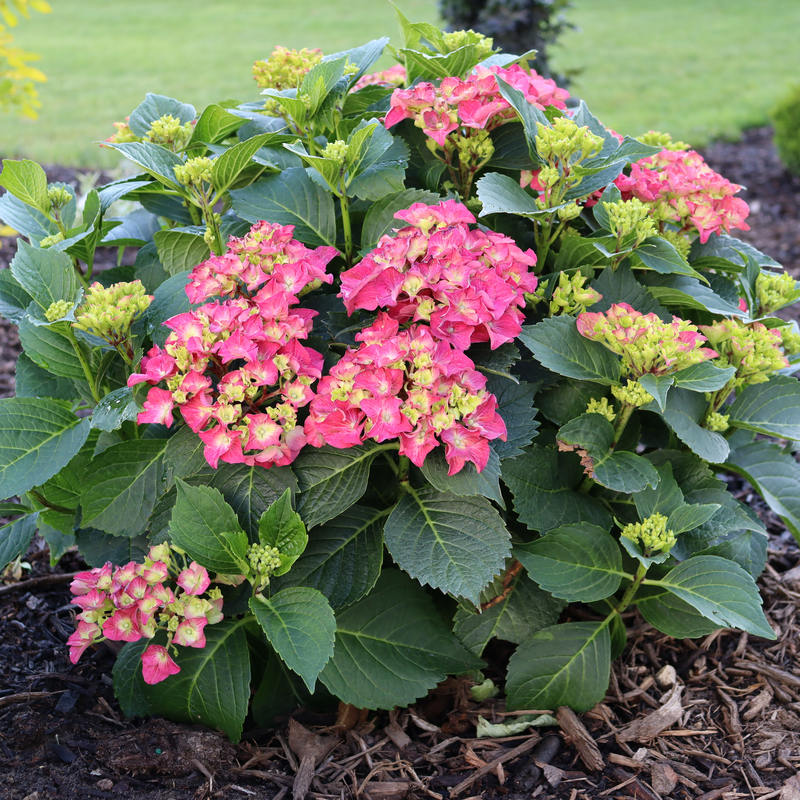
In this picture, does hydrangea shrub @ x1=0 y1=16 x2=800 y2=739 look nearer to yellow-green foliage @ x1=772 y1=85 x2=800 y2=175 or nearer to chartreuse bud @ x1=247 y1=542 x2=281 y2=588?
chartreuse bud @ x1=247 y1=542 x2=281 y2=588

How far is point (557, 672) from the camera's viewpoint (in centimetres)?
179

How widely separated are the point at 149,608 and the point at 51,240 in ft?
3.00

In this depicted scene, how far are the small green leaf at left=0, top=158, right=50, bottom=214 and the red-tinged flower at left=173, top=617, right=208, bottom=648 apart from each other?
107cm

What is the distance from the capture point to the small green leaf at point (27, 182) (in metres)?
1.77

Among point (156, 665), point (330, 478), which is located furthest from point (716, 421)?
point (156, 665)

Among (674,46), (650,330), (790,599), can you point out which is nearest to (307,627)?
(650,330)

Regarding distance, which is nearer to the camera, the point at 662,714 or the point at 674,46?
Answer: the point at 662,714

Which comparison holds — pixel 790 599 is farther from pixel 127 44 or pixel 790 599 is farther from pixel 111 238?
pixel 127 44

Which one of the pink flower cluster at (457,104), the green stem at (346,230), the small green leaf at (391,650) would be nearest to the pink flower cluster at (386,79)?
the pink flower cluster at (457,104)

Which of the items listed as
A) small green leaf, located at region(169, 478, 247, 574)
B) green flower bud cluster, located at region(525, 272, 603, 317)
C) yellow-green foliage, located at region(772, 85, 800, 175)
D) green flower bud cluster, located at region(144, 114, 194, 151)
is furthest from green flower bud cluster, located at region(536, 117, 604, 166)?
yellow-green foliage, located at region(772, 85, 800, 175)

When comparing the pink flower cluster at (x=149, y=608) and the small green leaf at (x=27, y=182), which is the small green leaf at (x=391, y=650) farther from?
the small green leaf at (x=27, y=182)

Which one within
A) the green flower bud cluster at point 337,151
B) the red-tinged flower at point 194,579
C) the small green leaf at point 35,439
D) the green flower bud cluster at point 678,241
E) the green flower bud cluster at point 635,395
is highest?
the green flower bud cluster at point 337,151

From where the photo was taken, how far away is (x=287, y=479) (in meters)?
1.62

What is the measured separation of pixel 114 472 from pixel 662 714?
56.5 inches
